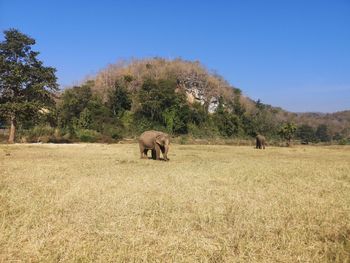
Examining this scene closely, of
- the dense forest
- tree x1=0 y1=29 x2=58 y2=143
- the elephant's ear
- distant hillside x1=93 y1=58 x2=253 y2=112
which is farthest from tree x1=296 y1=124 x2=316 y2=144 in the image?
the elephant's ear

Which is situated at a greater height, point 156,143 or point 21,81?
point 21,81

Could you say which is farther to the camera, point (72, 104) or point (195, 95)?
point (195, 95)

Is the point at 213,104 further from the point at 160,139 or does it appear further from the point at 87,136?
the point at 160,139

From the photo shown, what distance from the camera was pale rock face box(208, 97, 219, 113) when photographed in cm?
8656

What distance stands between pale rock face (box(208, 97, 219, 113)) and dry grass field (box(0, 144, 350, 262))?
73709mm

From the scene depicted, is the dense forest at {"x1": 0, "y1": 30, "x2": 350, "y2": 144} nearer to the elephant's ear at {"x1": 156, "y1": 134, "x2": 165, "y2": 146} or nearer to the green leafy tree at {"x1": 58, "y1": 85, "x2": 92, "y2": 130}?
the green leafy tree at {"x1": 58, "y1": 85, "x2": 92, "y2": 130}

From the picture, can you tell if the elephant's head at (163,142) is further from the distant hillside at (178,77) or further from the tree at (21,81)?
the distant hillside at (178,77)

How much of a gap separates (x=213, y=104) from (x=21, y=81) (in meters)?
54.7

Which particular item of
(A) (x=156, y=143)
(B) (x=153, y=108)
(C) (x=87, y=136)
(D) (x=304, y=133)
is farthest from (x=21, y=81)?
(D) (x=304, y=133)

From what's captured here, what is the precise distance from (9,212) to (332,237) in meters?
6.22

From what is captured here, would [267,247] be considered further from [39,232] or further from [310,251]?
[39,232]

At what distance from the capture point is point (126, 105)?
74.8 m

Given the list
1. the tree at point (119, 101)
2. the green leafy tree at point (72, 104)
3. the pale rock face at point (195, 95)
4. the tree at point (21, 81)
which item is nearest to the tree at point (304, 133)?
the pale rock face at point (195, 95)

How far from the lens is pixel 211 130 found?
238ft
